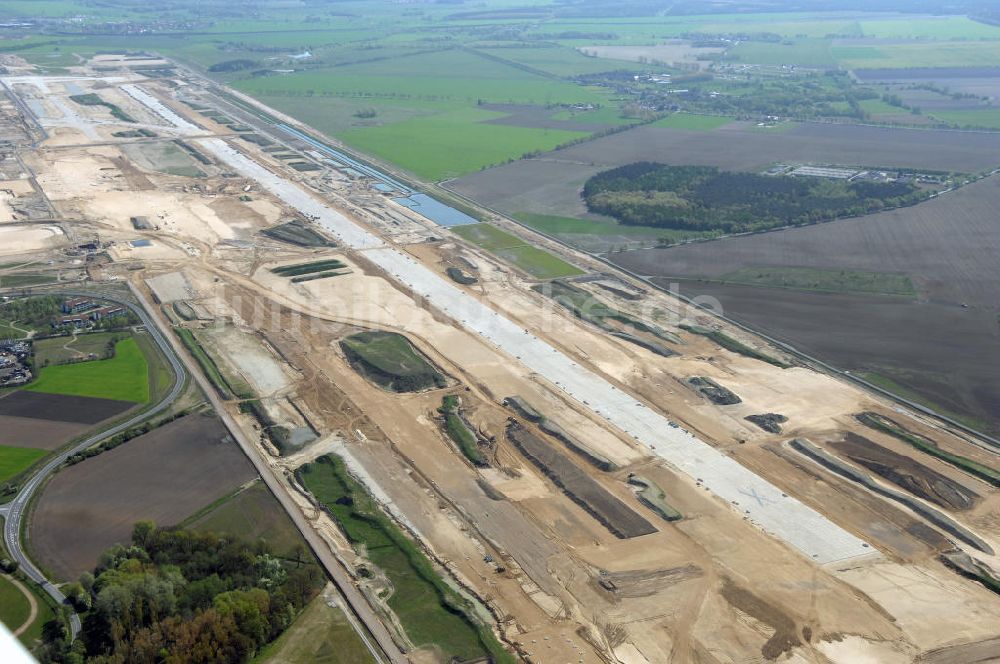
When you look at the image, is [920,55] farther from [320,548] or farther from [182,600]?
[182,600]

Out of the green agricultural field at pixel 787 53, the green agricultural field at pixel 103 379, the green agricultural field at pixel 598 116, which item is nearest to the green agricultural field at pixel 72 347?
the green agricultural field at pixel 103 379

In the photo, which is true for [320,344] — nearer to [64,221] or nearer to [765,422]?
[765,422]

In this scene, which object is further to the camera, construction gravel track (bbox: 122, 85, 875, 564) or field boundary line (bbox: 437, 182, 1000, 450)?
field boundary line (bbox: 437, 182, 1000, 450)

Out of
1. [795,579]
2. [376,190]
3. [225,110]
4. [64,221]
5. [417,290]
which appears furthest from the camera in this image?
[225,110]

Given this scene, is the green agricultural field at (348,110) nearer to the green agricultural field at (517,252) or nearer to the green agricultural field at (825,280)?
the green agricultural field at (517,252)

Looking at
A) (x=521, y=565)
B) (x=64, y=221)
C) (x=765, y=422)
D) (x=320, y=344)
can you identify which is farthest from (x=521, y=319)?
(x=64, y=221)

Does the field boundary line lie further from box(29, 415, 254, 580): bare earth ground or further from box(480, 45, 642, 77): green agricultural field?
box(480, 45, 642, 77): green agricultural field

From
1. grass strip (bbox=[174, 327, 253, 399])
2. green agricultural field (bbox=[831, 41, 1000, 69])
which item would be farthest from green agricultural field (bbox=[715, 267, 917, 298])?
green agricultural field (bbox=[831, 41, 1000, 69])
